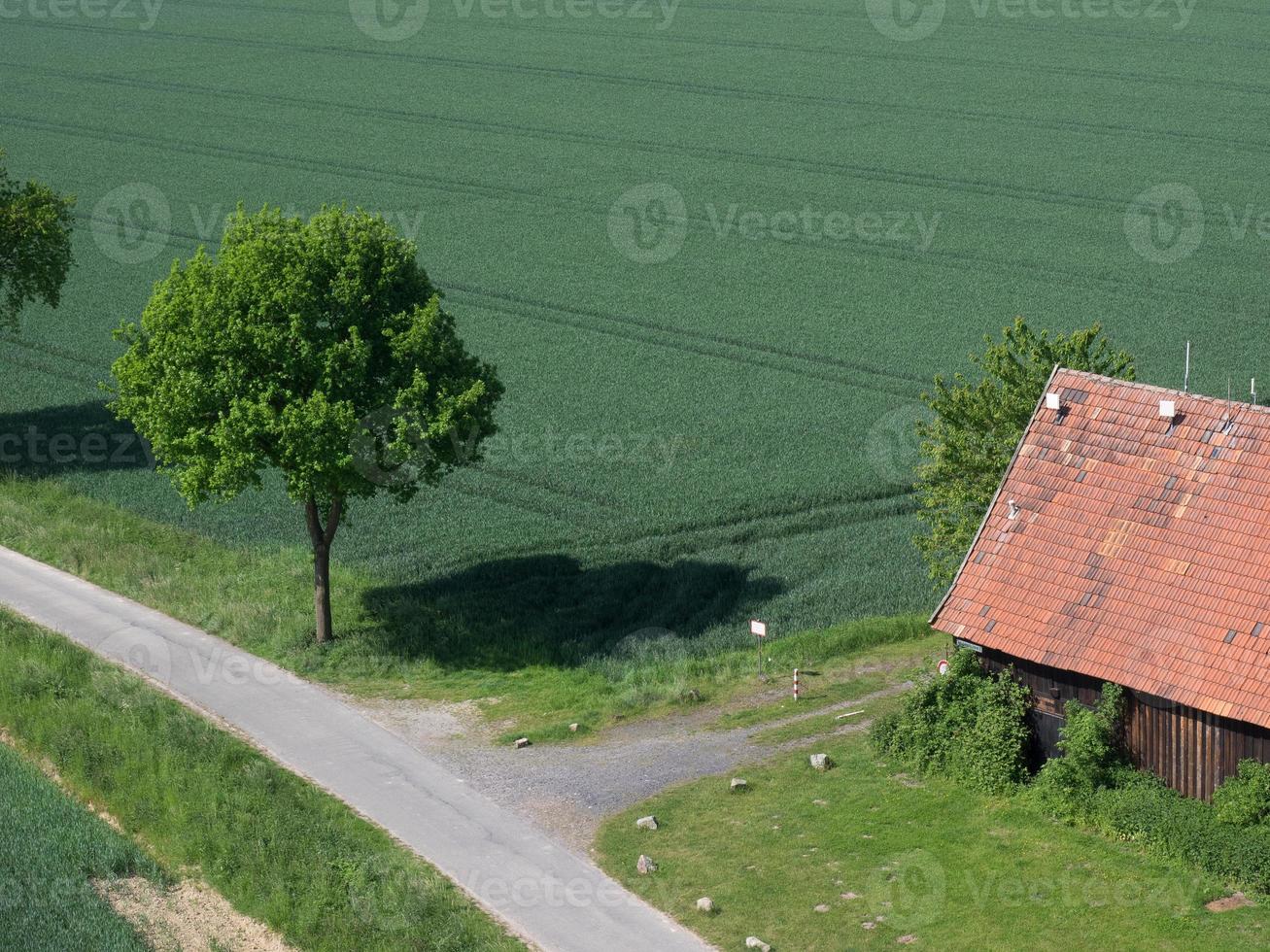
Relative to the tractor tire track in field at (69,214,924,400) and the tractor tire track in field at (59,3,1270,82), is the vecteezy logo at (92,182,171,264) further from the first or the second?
the tractor tire track in field at (59,3,1270,82)

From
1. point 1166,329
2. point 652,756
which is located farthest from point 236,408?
point 1166,329

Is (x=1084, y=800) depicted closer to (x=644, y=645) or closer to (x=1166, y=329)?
(x=644, y=645)

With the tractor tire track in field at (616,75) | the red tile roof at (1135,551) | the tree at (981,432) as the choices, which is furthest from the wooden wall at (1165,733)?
the tractor tire track in field at (616,75)

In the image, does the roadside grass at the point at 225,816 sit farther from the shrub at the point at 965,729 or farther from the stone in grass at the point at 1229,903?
the stone in grass at the point at 1229,903

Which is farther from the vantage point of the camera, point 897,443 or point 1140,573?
point 897,443

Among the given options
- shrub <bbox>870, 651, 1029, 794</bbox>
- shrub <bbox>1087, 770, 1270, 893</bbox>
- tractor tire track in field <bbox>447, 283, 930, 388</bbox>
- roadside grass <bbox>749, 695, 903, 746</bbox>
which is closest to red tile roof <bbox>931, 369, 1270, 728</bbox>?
shrub <bbox>870, 651, 1029, 794</bbox>

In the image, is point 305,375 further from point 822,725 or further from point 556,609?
point 822,725

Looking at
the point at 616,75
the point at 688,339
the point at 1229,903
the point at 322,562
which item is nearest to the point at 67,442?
the point at 322,562
